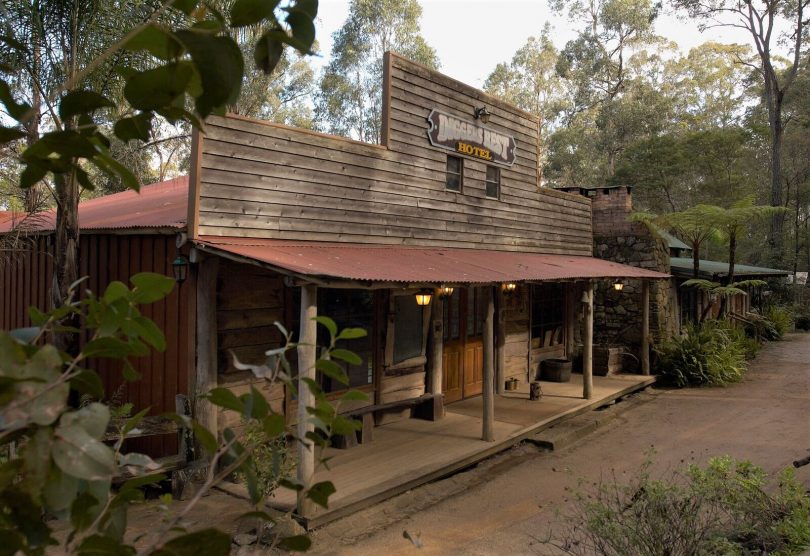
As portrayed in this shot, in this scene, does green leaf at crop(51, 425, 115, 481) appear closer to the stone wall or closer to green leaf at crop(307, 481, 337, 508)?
green leaf at crop(307, 481, 337, 508)

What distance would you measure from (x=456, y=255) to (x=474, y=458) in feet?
9.88

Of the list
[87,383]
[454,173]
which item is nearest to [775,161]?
[454,173]

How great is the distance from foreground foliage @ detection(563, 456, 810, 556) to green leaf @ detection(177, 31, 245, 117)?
342cm

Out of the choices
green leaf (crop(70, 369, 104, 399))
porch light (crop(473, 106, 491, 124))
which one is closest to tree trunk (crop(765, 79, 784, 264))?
porch light (crop(473, 106, 491, 124))

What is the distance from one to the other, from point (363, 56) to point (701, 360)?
23853 mm

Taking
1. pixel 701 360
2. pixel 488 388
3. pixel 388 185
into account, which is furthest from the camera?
pixel 701 360

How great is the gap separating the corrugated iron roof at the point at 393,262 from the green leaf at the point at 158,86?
432cm

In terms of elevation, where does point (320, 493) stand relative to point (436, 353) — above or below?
above

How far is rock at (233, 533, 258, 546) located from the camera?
4.82 meters

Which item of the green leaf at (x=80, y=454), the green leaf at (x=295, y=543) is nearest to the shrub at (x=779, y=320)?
the green leaf at (x=295, y=543)

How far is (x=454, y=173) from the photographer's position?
9.45 metres

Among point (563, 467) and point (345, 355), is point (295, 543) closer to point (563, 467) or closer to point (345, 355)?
point (345, 355)

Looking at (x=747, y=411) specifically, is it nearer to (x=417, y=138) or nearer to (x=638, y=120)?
(x=417, y=138)

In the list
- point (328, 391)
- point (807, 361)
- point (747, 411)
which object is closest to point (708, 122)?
point (807, 361)
